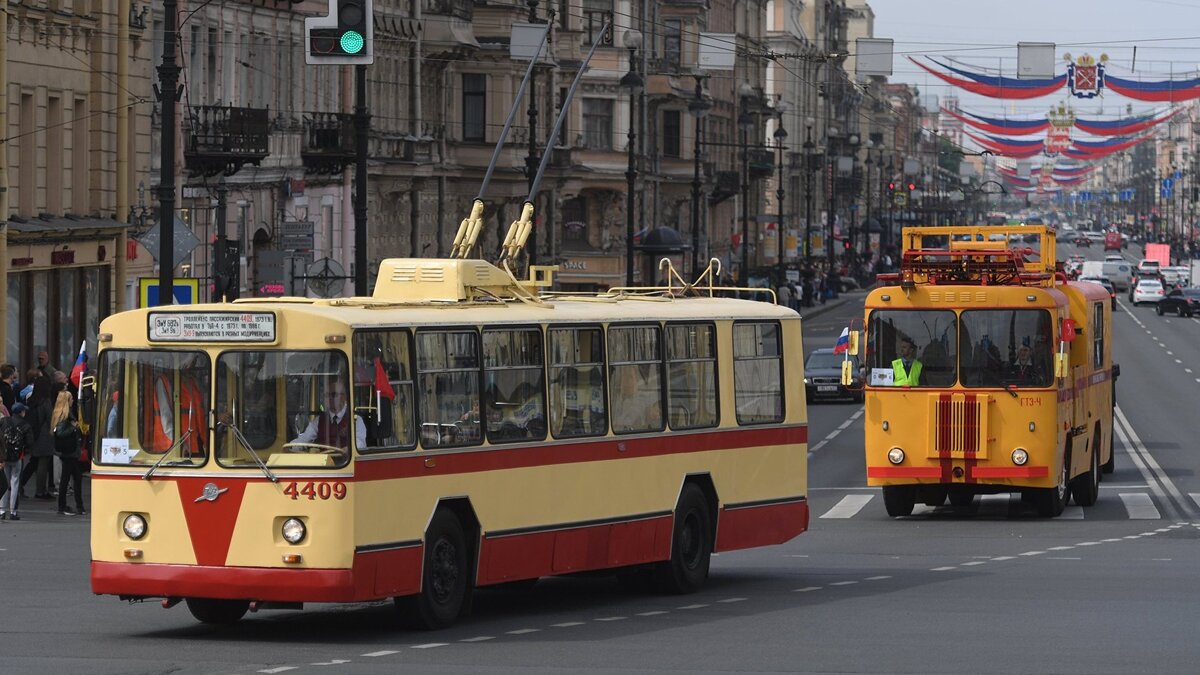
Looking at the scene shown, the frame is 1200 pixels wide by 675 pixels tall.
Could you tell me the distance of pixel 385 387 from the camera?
51.8 ft

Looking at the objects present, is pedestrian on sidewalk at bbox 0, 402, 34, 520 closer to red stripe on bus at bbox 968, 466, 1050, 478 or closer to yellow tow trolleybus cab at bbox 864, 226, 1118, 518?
yellow tow trolleybus cab at bbox 864, 226, 1118, 518

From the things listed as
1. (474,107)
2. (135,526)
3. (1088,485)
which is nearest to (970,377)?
(1088,485)

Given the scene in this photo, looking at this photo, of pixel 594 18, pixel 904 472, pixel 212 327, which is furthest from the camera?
pixel 594 18

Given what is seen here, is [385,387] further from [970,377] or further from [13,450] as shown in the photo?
[970,377]

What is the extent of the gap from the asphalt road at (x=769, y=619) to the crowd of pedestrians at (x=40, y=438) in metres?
0.41

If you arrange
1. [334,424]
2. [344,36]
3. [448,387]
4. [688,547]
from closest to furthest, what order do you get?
1. [334,424]
2. [448,387]
3. [688,547]
4. [344,36]

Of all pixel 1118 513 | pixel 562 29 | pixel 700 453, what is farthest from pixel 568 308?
pixel 562 29

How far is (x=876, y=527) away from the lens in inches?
1096

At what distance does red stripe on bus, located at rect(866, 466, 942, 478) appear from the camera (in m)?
28.0

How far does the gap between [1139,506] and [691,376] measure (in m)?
13.0

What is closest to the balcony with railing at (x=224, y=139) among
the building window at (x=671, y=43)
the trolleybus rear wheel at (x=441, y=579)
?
the trolleybus rear wheel at (x=441, y=579)

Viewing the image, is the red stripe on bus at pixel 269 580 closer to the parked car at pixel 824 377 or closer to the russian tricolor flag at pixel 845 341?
the russian tricolor flag at pixel 845 341

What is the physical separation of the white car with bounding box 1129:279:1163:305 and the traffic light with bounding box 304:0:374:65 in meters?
97.5

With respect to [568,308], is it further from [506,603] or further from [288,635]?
[288,635]
